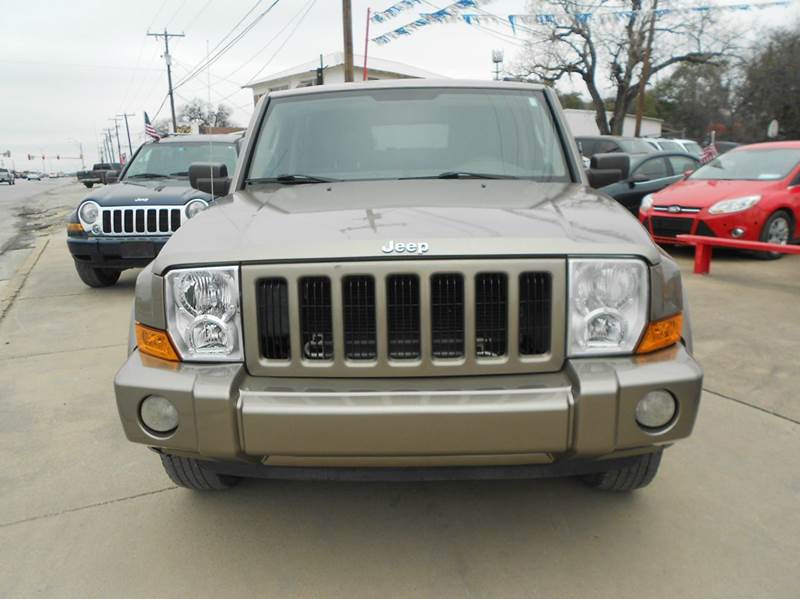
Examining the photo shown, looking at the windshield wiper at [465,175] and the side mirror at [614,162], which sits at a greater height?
the side mirror at [614,162]

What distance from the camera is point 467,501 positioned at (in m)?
2.85

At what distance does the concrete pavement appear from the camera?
2.34 m

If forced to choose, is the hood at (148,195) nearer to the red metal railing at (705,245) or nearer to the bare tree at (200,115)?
the red metal railing at (705,245)

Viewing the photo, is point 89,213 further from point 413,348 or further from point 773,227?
point 773,227

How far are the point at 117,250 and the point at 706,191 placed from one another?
7062 millimetres

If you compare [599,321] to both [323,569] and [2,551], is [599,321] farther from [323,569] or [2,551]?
[2,551]

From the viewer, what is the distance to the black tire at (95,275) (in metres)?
7.39

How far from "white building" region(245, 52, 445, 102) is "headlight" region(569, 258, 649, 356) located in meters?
39.3

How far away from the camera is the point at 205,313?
7.23 ft

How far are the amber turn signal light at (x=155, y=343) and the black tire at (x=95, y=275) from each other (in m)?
5.52

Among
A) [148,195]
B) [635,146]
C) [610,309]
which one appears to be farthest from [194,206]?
[635,146]

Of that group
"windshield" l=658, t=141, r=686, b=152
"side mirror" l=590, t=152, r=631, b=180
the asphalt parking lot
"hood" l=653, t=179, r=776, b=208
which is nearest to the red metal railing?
"hood" l=653, t=179, r=776, b=208

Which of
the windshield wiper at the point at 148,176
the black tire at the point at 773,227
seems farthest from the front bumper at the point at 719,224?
the windshield wiper at the point at 148,176

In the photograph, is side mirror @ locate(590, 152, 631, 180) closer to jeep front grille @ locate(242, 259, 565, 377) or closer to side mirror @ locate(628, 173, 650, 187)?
jeep front grille @ locate(242, 259, 565, 377)
